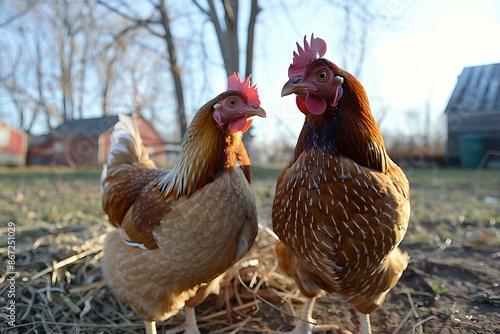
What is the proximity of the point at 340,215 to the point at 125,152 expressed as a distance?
1.51 m

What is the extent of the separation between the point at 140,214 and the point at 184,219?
332 millimetres

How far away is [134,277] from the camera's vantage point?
162cm

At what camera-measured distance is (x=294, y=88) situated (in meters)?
1.35

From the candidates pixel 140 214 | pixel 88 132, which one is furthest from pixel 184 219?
pixel 88 132

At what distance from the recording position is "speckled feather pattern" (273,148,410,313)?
4.17 ft

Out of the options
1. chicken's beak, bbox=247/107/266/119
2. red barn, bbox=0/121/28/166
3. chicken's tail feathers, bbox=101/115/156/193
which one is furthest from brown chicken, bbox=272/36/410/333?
red barn, bbox=0/121/28/166

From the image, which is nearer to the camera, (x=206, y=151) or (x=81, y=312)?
(x=206, y=151)

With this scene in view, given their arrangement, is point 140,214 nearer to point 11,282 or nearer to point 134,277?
point 134,277

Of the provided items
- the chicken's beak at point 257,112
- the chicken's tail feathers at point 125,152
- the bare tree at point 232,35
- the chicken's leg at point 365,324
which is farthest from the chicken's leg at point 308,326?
the bare tree at point 232,35

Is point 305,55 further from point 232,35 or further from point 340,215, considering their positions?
point 232,35

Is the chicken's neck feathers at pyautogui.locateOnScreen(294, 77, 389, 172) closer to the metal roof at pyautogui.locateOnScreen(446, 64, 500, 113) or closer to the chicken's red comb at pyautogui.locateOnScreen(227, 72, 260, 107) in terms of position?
the chicken's red comb at pyautogui.locateOnScreen(227, 72, 260, 107)

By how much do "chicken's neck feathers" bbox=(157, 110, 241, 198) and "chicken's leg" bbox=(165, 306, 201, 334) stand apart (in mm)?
661

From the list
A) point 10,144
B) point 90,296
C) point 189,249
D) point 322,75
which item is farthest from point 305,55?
point 10,144

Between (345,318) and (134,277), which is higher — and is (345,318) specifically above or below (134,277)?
below
